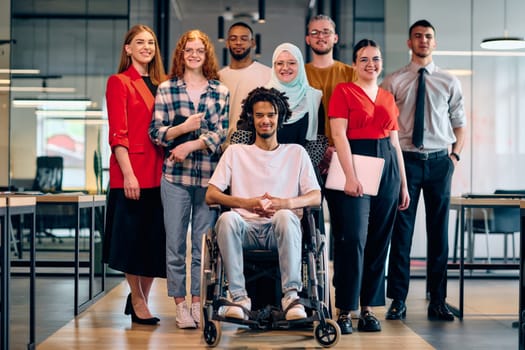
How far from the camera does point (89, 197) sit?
497 cm

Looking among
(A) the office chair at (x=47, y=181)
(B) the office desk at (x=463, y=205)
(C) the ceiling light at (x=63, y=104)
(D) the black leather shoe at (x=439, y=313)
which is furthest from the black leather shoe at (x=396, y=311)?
(C) the ceiling light at (x=63, y=104)

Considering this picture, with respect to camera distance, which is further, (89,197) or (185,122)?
(89,197)

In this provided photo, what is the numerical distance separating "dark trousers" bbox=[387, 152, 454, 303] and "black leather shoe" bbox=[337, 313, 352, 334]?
588mm

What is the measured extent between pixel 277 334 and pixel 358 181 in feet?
2.77

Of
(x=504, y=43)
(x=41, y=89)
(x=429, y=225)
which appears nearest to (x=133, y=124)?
(x=429, y=225)

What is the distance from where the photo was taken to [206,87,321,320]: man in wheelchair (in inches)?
140

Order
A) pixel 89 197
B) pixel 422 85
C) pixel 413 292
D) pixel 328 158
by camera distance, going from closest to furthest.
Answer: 1. pixel 328 158
2. pixel 422 85
3. pixel 89 197
4. pixel 413 292

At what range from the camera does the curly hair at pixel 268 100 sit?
3832 mm

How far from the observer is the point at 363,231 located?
404 centimetres

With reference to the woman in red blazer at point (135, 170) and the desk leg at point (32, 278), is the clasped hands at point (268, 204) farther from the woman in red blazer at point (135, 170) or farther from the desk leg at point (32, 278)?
the desk leg at point (32, 278)

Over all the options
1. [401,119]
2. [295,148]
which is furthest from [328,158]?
[401,119]

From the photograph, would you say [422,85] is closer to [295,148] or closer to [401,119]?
[401,119]

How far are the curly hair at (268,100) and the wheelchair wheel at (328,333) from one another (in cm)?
96

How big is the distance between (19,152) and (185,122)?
3.13 meters
